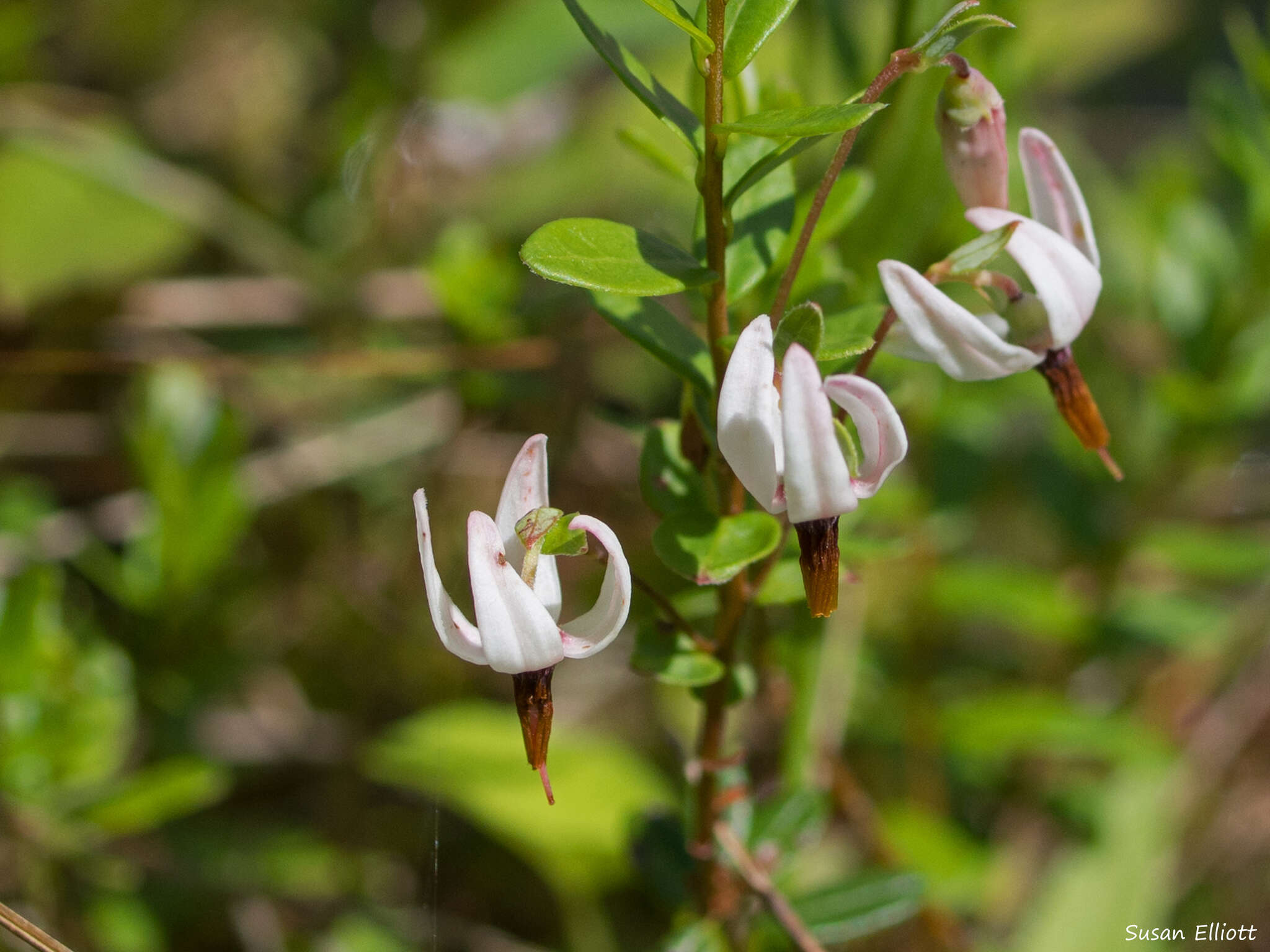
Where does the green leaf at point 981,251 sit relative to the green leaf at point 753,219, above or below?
below

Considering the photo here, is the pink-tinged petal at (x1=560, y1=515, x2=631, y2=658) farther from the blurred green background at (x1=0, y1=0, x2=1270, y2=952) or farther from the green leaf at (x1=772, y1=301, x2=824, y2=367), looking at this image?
the blurred green background at (x1=0, y1=0, x2=1270, y2=952)

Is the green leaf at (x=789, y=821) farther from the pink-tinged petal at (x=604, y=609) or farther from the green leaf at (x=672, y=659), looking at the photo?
the pink-tinged petal at (x=604, y=609)

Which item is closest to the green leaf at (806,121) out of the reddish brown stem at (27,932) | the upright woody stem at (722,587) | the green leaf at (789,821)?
the upright woody stem at (722,587)

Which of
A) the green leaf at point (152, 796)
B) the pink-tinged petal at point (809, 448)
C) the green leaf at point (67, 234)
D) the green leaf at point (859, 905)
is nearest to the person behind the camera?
the pink-tinged petal at point (809, 448)

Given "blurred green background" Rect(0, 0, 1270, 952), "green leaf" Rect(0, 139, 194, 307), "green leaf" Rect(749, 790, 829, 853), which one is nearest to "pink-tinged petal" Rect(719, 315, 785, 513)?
"blurred green background" Rect(0, 0, 1270, 952)

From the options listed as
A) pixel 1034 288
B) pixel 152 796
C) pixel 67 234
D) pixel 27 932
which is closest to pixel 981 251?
pixel 1034 288

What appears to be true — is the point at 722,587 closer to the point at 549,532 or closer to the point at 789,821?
the point at 549,532

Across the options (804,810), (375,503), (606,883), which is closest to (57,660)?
(375,503)
